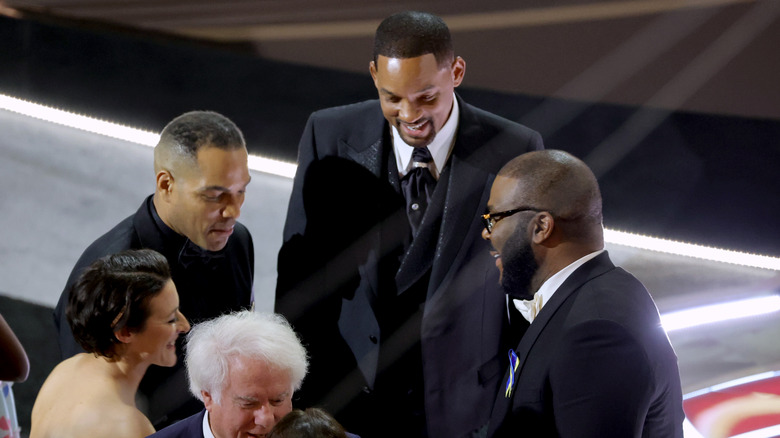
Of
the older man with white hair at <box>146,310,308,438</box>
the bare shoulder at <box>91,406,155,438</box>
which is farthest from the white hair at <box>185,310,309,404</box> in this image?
the bare shoulder at <box>91,406,155,438</box>

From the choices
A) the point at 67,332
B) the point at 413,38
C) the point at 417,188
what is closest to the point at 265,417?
the point at 67,332

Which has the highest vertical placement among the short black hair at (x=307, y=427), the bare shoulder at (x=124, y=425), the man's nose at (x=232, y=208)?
the man's nose at (x=232, y=208)

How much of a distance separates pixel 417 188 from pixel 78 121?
137 inches

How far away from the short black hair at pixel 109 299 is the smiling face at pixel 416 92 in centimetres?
90

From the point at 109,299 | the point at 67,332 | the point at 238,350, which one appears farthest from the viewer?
the point at 67,332

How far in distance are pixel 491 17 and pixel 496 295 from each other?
13.2ft

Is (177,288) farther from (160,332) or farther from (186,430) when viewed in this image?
(186,430)

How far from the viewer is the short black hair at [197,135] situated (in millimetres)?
2934

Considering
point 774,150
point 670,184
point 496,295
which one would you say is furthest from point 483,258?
point 774,150

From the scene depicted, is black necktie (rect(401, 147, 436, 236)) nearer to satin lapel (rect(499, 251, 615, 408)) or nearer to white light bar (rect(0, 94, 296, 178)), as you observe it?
satin lapel (rect(499, 251, 615, 408))

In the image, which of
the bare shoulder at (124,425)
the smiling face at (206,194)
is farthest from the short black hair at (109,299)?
the smiling face at (206,194)

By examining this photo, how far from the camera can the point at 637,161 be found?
548cm

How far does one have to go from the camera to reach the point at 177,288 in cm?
309

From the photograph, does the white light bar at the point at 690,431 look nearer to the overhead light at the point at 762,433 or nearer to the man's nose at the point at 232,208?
the overhead light at the point at 762,433
